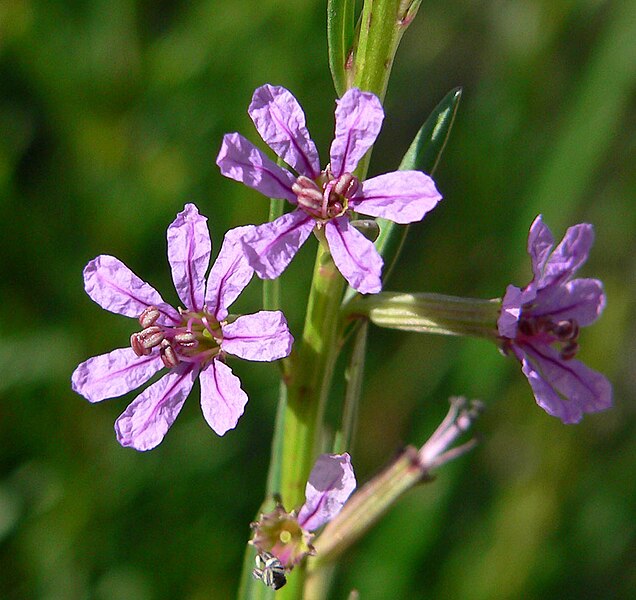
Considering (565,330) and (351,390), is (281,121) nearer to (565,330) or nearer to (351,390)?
(351,390)

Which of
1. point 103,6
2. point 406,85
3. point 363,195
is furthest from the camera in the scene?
point 406,85

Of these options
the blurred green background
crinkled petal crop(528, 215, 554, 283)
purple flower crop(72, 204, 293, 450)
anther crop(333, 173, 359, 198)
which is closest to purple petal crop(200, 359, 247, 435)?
purple flower crop(72, 204, 293, 450)

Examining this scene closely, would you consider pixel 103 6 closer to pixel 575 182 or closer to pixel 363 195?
pixel 575 182

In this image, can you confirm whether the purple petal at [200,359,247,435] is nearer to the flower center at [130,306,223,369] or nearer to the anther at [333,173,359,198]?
the flower center at [130,306,223,369]

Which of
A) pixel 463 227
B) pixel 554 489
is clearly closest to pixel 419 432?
pixel 554 489

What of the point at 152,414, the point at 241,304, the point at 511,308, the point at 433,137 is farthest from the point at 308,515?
the point at 241,304

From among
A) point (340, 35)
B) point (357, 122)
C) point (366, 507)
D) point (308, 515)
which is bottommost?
point (366, 507)

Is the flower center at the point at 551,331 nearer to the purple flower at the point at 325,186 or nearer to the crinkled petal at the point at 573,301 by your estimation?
the crinkled petal at the point at 573,301
